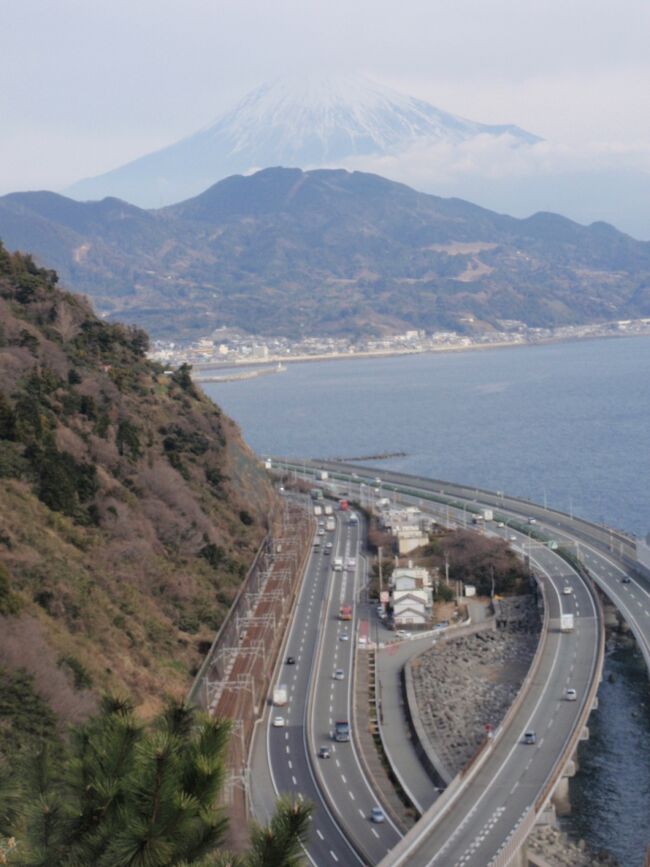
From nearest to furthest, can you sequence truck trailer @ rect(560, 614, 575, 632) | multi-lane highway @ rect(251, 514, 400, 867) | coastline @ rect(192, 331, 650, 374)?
multi-lane highway @ rect(251, 514, 400, 867), truck trailer @ rect(560, 614, 575, 632), coastline @ rect(192, 331, 650, 374)

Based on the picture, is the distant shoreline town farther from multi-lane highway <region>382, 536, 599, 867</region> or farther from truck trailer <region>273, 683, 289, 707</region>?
truck trailer <region>273, 683, 289, 707</region>

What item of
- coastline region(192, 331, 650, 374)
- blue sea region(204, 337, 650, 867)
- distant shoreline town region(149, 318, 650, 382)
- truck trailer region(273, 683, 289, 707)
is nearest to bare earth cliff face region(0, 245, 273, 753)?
truck trailer region(273, 683, 289, 707)

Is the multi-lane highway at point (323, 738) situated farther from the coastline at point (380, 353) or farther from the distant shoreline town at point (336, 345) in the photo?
the coastline at point (380, 353)

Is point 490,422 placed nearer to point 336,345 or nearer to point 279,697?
point 279,697

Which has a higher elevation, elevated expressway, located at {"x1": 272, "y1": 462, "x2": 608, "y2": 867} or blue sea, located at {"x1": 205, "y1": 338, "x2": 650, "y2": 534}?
elevated expressway, located at {"x1": 272, "y1": 462, "x2": 608, "y2": 867}

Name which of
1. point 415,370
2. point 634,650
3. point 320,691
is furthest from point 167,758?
point 415,370

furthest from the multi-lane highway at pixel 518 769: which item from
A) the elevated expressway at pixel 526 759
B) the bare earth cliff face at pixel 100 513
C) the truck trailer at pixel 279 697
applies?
the bare earth cliff face at pixel 100 513

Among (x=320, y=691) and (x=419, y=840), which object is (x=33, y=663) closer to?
(x=419, y=840)
